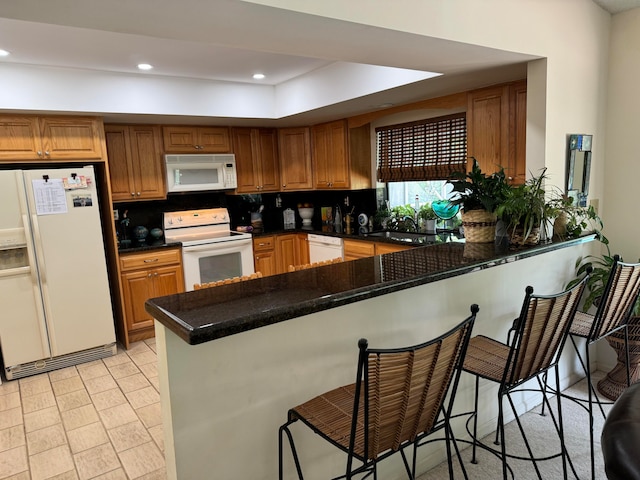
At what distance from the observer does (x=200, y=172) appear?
4727 mm

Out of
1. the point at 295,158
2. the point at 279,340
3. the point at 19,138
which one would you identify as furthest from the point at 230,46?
the point at 295,158

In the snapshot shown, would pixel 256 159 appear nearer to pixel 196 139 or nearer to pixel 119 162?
pixel 196 139

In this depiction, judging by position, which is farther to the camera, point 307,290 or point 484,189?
point 484,189

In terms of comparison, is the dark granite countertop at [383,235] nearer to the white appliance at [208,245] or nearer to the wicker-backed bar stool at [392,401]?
the white appliance at [208,245]

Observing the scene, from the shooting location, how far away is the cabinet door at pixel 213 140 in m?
4.72

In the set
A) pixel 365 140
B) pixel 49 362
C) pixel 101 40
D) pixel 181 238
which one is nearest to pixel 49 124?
pixel 101 40

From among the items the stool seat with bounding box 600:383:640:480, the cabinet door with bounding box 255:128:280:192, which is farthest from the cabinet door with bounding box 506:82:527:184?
the cabinet door with bounding box 255:128:280:192

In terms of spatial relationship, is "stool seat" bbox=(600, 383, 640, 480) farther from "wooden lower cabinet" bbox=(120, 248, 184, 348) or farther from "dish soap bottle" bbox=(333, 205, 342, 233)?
"dish soap bottle" bbox=(333, 205, 342, 233)

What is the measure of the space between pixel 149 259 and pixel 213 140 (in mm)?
1474

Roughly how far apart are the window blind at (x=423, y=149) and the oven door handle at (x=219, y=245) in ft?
5.42

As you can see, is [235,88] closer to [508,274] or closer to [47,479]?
[508,274]

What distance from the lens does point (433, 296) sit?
2.13 meters

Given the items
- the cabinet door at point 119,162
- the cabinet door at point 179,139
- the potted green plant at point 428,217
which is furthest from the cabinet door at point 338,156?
the cabinet door at point 119,162

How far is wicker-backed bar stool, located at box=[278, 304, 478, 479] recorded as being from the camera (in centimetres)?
121
